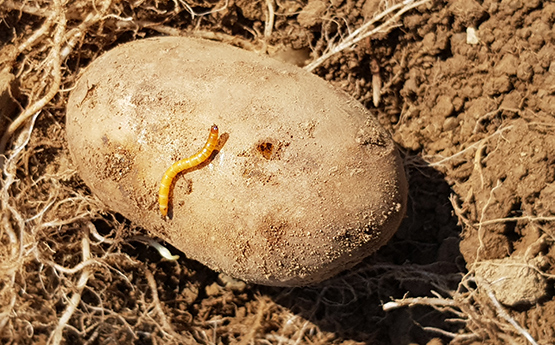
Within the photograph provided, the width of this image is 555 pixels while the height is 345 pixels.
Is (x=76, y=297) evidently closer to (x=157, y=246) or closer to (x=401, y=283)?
(x=157, y=246)

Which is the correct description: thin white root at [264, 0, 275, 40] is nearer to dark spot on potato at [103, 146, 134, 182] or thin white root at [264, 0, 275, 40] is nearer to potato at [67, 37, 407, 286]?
potato at [67, 37, 407, 286]

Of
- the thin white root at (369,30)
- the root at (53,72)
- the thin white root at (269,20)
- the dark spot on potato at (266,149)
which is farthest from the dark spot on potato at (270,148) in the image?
the root at (53,72)

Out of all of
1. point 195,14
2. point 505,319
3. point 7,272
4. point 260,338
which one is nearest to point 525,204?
point 505,319

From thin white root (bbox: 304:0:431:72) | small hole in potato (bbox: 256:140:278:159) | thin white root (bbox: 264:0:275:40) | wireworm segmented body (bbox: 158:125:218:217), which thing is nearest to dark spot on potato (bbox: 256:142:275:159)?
small hole in potato (bbox: 256:140:278:159)

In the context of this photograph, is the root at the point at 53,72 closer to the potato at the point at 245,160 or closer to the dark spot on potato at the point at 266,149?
the potato at the point at 245,160

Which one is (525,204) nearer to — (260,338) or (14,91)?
(260,338)
